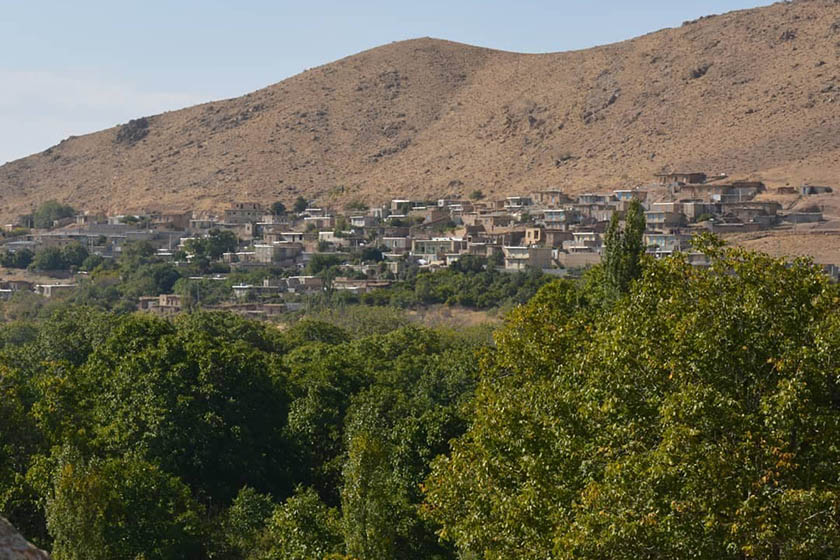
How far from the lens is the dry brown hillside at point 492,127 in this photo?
8725cm

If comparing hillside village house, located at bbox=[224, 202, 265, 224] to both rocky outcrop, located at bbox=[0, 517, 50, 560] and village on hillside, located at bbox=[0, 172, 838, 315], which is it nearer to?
village on hillside, located at bbox=[0, 172, 838, 315]

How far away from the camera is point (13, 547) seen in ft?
22.5

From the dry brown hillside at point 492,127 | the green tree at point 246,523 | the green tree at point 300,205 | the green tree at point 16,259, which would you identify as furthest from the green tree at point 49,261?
the green tree at point 246,523

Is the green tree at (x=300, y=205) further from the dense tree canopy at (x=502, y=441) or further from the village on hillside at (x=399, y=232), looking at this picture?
the dense tree canopy at (x=502, y=441)

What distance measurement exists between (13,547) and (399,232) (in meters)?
71.8

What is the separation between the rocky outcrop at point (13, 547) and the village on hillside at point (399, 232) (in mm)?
52061

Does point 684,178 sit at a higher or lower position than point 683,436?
lower

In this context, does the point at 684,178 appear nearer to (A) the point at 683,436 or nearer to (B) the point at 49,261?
(B) the point at 49,261

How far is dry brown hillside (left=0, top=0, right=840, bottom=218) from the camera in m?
87.2

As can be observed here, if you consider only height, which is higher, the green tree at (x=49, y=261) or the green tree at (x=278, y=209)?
the green tree at (x=278, y=209)

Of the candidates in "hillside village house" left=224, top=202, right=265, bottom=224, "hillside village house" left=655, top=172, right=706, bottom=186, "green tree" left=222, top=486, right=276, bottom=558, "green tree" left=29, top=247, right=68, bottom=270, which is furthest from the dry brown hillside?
"green tree" left=222, top=486, right=276, bottom=558

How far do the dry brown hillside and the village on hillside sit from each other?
594cm

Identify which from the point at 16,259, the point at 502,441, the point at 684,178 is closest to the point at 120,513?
the point at 502,441

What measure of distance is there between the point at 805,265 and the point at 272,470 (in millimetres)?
12463
